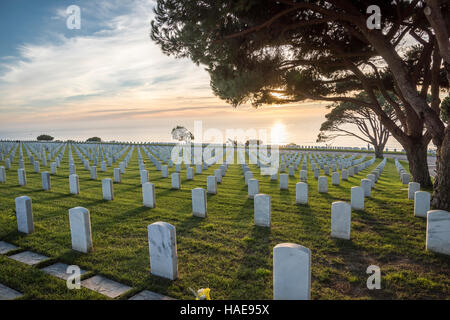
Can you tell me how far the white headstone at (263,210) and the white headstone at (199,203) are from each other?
1400 millimetres

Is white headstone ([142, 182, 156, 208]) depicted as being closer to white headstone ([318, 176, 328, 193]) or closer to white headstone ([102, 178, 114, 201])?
white headstone ([102, 178, 114, 201])

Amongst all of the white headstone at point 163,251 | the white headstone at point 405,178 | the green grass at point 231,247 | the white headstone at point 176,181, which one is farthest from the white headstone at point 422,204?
the white headstone at point 176,181

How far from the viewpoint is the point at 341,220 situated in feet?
17.1

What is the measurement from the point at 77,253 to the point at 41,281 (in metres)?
0.92

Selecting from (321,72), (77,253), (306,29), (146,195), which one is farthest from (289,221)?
(321,72)

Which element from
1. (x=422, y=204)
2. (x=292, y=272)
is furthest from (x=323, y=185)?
(x=292, y=272)

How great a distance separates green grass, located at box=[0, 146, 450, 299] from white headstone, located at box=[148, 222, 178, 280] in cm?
11

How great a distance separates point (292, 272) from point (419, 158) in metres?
9.99

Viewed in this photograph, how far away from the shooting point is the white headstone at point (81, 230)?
14.9 feet

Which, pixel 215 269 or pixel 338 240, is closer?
pixel 215 269

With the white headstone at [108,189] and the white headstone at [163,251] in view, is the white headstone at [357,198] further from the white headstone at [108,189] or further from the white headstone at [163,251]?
the white headstone at [108,189]

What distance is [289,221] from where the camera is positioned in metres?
6.40

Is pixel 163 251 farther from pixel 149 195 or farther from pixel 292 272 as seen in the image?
pixel 149 195
